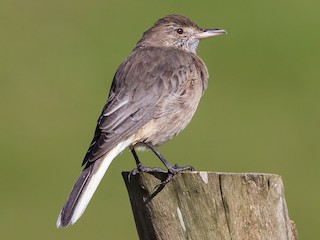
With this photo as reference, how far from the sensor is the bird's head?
10.5m

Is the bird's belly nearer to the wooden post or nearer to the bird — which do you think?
the bird

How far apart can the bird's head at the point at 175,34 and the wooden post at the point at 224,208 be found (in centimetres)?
365

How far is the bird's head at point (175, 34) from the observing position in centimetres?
1052

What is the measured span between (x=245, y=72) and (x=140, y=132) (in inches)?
312

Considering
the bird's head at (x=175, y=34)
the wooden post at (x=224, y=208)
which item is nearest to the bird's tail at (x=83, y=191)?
the wooden post at (x=224, y=208)

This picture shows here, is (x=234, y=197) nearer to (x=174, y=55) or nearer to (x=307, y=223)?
(x=174, y=55)

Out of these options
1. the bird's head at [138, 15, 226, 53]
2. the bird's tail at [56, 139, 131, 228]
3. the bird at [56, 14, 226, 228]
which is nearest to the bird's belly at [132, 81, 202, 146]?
the bird at [56, 14, 226, 228]

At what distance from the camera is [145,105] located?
9250 millimetres

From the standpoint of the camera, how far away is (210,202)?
679cm

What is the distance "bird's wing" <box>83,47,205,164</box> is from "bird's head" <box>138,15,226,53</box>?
0.44 metres

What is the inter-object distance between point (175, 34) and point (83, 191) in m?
2.74

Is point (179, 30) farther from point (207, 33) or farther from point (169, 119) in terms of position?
point (169, 119)

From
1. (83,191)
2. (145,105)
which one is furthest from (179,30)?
(83,191)

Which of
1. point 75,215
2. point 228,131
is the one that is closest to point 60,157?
point 228,131
